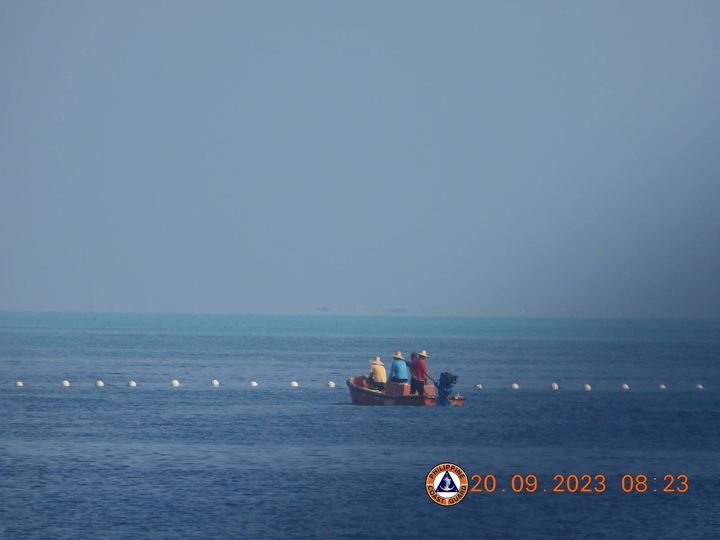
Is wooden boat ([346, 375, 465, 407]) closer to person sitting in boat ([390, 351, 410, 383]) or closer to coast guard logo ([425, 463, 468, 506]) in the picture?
person sitting in boat ([390, 351, 410, 383])

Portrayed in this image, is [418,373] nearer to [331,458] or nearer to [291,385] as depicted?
[331,458]

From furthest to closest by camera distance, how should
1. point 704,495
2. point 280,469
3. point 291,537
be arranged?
point 280,469 → point 704,495 → point 291,537

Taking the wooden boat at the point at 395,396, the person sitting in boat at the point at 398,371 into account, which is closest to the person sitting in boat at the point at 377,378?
the wooden boat at the point at 395,396

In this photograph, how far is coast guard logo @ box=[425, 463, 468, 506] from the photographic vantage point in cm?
3994

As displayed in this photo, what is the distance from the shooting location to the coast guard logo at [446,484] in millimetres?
39938

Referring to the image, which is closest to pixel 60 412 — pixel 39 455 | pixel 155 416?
pixel 155 416

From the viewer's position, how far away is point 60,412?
67.6 metres

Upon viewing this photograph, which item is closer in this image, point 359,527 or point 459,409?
point 359,527

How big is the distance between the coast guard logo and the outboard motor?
1847 centimetres

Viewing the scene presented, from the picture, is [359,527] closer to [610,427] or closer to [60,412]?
[610,427]

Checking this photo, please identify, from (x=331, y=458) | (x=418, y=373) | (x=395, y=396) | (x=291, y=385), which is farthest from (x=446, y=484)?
(x=291, y=385)

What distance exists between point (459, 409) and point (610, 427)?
10.0 m

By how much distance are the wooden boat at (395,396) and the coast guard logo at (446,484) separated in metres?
18.0

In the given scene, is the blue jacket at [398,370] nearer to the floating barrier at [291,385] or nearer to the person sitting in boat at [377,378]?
the person sitting in boat at [377,378]
